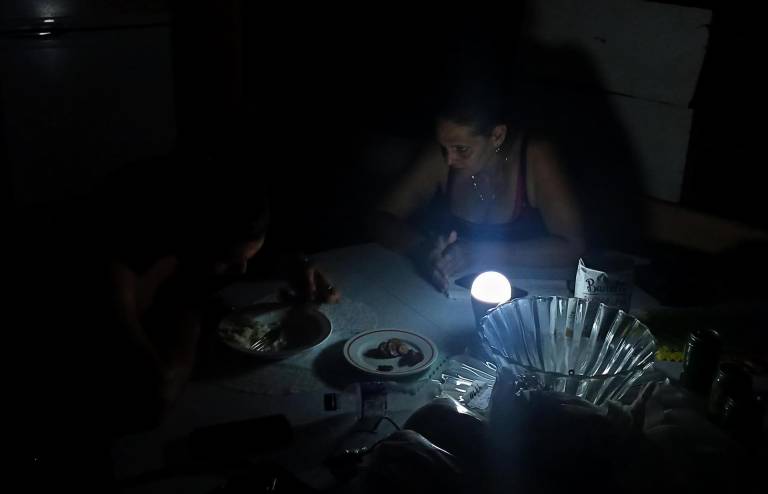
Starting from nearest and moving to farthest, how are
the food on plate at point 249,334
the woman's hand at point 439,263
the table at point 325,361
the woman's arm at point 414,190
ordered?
the table at point 325,361 → the food on plate at point 249,334 → the woman's hand at point 439,263 → the woman's arm at point 414,190

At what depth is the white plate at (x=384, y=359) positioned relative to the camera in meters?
1.38

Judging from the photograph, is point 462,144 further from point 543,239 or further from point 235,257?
point 235,257

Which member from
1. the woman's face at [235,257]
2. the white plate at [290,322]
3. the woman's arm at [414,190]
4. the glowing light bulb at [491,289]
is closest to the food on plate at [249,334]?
the white plate at [290,322]

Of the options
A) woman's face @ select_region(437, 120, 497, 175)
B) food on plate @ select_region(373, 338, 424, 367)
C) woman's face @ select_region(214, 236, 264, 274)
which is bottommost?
food on plate @ select_region(373, 338, 424, 367)

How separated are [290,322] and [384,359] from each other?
0.28 m

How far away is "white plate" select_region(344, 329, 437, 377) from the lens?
1.38m

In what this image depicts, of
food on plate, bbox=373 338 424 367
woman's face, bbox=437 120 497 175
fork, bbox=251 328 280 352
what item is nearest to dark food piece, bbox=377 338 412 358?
food on plate, bbox=373 338 424 367

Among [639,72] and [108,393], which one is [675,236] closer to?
[639,72]

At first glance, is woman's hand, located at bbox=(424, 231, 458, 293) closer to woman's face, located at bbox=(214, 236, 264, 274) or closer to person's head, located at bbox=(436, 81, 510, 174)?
person's head, located at bbox=(436, 81, 510, 174)

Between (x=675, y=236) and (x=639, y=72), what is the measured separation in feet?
2.09

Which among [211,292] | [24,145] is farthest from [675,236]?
[24,145]

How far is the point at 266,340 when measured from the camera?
5.02 feet

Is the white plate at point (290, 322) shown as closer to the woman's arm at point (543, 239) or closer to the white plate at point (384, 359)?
the white plate at point (384, 359)

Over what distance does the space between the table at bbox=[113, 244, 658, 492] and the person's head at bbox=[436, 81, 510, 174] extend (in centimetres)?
Result: 43
